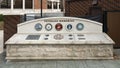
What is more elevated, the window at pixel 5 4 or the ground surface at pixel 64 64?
the window at pixel 5 4

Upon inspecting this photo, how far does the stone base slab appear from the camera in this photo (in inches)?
541

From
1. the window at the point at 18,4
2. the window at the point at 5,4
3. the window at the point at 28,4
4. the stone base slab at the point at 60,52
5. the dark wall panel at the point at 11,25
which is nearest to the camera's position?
the stone base slab at the point at 60,52

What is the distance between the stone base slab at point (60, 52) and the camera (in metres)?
13.7

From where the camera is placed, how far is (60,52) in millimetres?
13781

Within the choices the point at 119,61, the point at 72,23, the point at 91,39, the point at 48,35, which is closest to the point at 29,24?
the point at 48,35

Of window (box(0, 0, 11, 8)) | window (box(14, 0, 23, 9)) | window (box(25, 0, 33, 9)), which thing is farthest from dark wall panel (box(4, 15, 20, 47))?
window (box(25, 0, 33, 9))

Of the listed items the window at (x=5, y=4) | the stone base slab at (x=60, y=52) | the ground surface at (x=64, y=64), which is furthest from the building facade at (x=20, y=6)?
the ground surface at (x=64, y=64)

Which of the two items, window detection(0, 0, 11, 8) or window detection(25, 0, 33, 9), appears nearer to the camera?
window detection(0, 0, 11, 8)

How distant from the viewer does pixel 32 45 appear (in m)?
13.8

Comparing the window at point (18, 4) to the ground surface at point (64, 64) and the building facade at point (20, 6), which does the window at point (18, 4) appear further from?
the ground surface at point (64, 64)

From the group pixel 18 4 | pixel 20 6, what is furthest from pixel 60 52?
pixel 18 4

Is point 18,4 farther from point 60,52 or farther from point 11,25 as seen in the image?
point 60,52

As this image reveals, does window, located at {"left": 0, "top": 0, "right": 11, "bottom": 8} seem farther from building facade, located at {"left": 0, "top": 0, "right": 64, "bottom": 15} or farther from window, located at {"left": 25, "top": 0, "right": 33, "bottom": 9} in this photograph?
window, located at {"left": 25, "top": 0, "right": 33, "bottom": 9}

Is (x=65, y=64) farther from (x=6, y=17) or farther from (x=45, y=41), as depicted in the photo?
(x=6, y=17)
